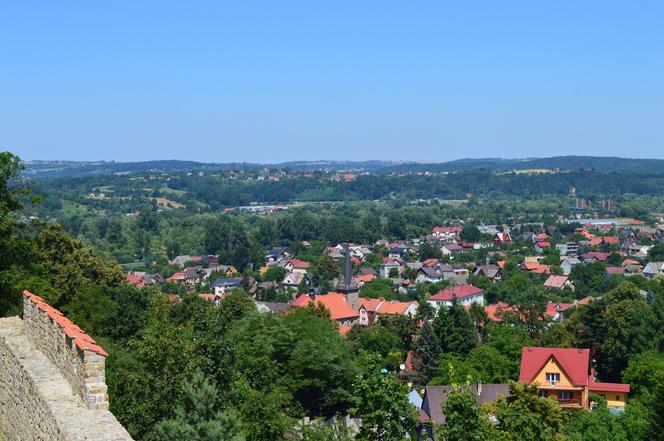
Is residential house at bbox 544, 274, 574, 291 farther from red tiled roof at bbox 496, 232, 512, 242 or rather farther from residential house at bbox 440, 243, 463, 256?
red tiled roof at bbox 496, 232, 512, 242

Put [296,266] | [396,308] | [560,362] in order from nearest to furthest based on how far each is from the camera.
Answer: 1. [560,362]
2. [396,308]
3. [296,266]

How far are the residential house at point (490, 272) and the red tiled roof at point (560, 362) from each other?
58958 millimetres

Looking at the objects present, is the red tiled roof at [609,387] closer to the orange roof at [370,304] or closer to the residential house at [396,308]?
the residential house at [396,308]

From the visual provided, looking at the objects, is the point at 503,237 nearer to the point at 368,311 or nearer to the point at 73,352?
the point at 368,311

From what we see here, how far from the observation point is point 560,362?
33.8 metres

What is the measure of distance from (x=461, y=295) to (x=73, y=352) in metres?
71.2

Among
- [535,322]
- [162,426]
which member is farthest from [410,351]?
[162,426]

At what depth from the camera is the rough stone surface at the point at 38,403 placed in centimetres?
681

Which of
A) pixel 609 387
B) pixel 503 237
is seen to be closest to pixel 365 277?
pixel 503 237

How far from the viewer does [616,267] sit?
96000mm

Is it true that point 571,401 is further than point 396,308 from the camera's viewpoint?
No

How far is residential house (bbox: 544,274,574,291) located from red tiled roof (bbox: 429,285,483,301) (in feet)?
31.0

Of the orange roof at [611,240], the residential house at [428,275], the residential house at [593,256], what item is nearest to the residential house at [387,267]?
the residential house at [428,275]

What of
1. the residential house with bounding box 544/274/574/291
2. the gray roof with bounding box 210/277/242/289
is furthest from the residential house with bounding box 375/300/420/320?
the gray roof with bounding box 210/277/242/289
